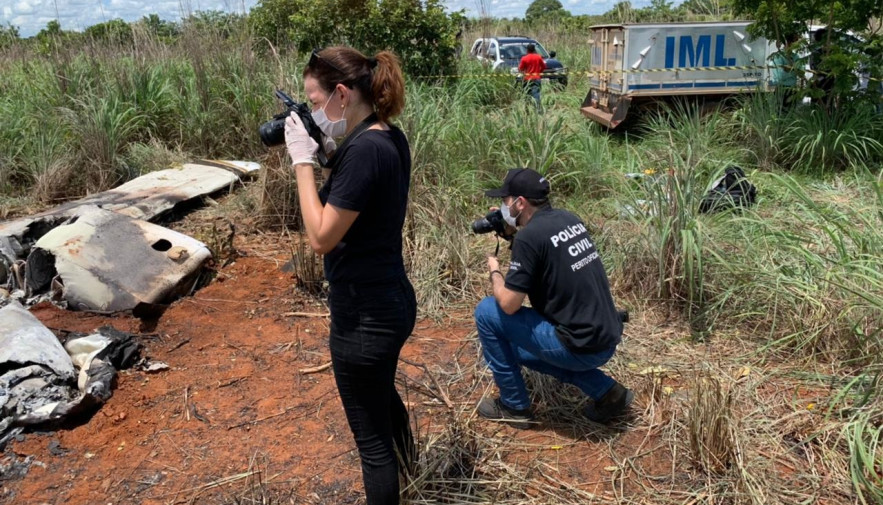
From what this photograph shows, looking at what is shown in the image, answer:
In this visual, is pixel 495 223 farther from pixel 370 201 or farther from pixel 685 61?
pixel 685 61

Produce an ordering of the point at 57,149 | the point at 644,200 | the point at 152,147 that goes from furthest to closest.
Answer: the point at 152,147, the point at 57,149, the point at 644,200

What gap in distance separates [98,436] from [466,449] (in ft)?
5.68

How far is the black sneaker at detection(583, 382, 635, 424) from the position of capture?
3092 millimetres

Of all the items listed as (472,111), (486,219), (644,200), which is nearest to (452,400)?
(486,219)

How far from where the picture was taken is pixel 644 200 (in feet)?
14.6

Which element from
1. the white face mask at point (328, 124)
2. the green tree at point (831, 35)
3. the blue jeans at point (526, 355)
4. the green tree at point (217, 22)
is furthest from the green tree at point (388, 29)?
the white face mask at point (328, 124)

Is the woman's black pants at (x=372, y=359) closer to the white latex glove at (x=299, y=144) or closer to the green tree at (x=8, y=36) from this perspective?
the white latex glove at (x=299, y=144)

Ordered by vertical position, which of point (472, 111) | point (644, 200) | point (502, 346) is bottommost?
point (502, 346)

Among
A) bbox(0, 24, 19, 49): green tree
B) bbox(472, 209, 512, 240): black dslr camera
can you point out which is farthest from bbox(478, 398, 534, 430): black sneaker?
bbox(0, 24, 19, 49): green tree

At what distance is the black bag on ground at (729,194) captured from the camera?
441cm

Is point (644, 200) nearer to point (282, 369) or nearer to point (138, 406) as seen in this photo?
point (282, 369)

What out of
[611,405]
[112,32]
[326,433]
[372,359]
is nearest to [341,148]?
[372,359]

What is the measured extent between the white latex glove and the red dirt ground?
53.4 inches

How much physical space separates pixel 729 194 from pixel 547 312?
91.5 inches
